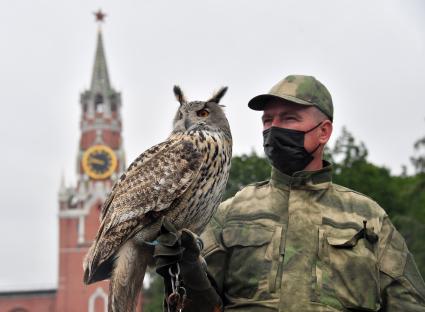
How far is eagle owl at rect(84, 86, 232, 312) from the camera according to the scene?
252 inches

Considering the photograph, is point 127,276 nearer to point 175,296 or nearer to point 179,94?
point 175,296

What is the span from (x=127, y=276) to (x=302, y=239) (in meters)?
1.10

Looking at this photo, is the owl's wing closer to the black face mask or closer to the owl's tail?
the owl's tail

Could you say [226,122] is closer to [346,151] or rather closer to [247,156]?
[247,156]

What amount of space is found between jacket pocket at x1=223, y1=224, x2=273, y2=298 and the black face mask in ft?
1.41

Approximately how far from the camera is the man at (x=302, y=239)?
649 cm

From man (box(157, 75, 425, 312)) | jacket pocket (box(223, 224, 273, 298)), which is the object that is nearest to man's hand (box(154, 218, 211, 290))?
man (box(157, 75, 425, 312))

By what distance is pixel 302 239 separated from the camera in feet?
21.9

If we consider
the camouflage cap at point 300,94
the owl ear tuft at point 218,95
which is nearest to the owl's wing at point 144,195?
the owl ear tuft at point 218,95

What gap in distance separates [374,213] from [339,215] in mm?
220

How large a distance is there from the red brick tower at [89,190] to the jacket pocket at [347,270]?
76.1 meters

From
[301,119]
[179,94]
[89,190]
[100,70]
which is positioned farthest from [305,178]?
[100,70]

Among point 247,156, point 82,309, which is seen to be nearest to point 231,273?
point 247,156

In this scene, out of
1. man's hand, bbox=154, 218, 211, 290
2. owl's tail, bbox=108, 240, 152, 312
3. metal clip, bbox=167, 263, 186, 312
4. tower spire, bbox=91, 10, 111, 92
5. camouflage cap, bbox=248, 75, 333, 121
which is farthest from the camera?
tower spire, bbox=91, 10, 111, 92
